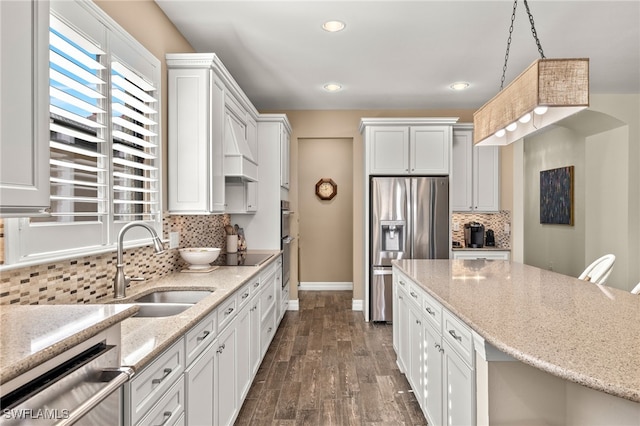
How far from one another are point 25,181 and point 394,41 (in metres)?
3.03

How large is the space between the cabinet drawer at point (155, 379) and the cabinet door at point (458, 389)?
119 centimetres

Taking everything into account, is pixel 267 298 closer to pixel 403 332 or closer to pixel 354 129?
pixel 403 332

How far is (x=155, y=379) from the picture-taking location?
4.24 feet

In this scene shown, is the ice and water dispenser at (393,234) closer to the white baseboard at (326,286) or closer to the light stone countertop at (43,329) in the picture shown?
the white baseboard at (326,286)

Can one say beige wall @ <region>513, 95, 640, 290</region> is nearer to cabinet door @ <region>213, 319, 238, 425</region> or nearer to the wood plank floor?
the wood plank floor

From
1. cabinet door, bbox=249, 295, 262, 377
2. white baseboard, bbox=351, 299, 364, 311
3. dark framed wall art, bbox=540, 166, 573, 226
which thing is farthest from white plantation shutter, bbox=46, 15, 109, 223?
dark framed wall art, bbox=540, 166, 573, 226

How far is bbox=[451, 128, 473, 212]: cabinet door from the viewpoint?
5070mm

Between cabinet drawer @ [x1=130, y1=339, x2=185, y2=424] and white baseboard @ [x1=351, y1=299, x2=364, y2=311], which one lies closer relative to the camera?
cabinet drawer @ [x1=130, y1=339, x2=185, y2=424]

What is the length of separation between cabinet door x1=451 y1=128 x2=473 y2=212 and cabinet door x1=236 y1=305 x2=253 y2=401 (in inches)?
136

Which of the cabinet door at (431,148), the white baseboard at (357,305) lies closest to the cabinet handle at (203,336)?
the cabinet door at (431,148)

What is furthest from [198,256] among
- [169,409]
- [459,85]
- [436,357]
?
[459,85]

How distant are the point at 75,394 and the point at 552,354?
1.29 meters

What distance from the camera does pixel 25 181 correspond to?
0.84 m

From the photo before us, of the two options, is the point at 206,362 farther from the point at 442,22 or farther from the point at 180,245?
the point at 442,22
